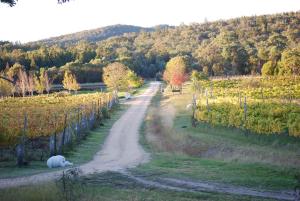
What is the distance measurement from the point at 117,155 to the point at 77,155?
255 centimetres

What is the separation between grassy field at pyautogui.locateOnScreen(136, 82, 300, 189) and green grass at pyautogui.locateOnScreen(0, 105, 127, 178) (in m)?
3.86

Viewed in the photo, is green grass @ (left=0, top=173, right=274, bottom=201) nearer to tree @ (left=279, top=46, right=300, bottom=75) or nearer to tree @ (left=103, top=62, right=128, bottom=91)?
tree @ (left=103, top=62, right=128, bottom=91)

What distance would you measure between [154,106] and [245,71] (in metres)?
54.5

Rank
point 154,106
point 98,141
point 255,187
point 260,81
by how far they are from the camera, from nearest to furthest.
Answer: point 255,187, point 98,141, point 154,106, point 260,81

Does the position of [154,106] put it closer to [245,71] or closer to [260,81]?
[260,81]

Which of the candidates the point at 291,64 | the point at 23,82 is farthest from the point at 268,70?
the point at 23,82

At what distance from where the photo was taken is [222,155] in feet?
85.0

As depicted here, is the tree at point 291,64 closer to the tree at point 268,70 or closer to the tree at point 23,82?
the tree at point 268,70

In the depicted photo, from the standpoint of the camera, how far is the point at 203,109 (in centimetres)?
4072

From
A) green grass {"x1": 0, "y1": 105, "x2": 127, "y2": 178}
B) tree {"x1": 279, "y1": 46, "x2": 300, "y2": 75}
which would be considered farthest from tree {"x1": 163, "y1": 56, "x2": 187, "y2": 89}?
green grass {"x1": 0, "y1": 105, "x2": 127, "y2": 178}

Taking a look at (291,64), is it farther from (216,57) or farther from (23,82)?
(23,82)

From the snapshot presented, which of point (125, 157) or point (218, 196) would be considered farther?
point (125, 157)

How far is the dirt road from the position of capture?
17936 mm

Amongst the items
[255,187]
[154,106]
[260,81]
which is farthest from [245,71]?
[255,187]
